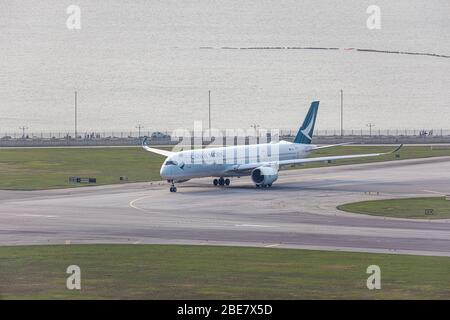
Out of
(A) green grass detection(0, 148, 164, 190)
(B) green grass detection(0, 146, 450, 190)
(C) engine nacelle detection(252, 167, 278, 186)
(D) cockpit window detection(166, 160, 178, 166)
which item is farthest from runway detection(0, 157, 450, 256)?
(B) green grass detection(0, 146, 450, 190)

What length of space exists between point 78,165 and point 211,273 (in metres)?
105

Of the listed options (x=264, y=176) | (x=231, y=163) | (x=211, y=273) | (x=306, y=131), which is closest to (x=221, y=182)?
(x=231, y=163)

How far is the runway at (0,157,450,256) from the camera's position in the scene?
6906 centimetres

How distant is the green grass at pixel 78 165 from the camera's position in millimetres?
128625

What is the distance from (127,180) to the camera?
129 meters

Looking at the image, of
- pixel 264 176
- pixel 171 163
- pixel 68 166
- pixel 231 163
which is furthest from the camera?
pixel 68 166

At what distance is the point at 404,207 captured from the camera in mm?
91125

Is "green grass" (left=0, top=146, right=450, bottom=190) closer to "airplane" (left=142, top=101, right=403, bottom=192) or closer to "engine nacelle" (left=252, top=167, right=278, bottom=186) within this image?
"airplane" (left=142, top=101, right=403, bottom=192)

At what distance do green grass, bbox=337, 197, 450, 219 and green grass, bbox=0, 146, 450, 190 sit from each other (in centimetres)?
4322

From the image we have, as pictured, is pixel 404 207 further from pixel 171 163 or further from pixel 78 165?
pixel 78 165

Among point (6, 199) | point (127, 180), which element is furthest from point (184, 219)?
point (127, 180)
